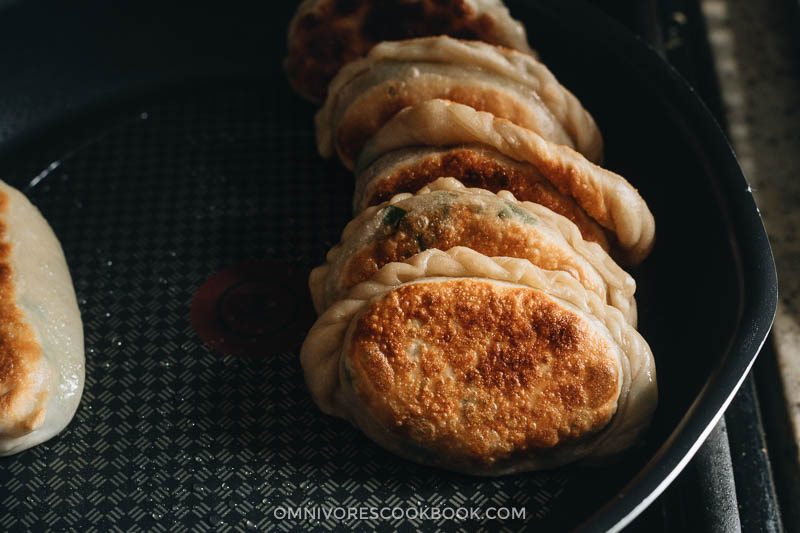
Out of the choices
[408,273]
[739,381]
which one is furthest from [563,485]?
[408,273]

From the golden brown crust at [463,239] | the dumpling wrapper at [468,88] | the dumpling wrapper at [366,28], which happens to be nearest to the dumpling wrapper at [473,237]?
the golden brown crust at [463,239]

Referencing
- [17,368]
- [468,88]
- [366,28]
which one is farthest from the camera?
[366,28]

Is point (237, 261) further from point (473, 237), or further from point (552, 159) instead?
point (552, 159)

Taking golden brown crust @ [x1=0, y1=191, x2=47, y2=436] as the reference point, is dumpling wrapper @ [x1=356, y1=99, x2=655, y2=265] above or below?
above

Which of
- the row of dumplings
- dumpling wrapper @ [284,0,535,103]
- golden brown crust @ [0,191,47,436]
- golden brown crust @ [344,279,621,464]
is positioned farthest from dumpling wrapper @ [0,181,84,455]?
dumpling wrapper @ [284,0,535,103]

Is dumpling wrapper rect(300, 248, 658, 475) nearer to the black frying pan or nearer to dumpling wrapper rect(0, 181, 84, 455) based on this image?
the black frying pan

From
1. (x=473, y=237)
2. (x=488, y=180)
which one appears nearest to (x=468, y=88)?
(x=488, y=180)
